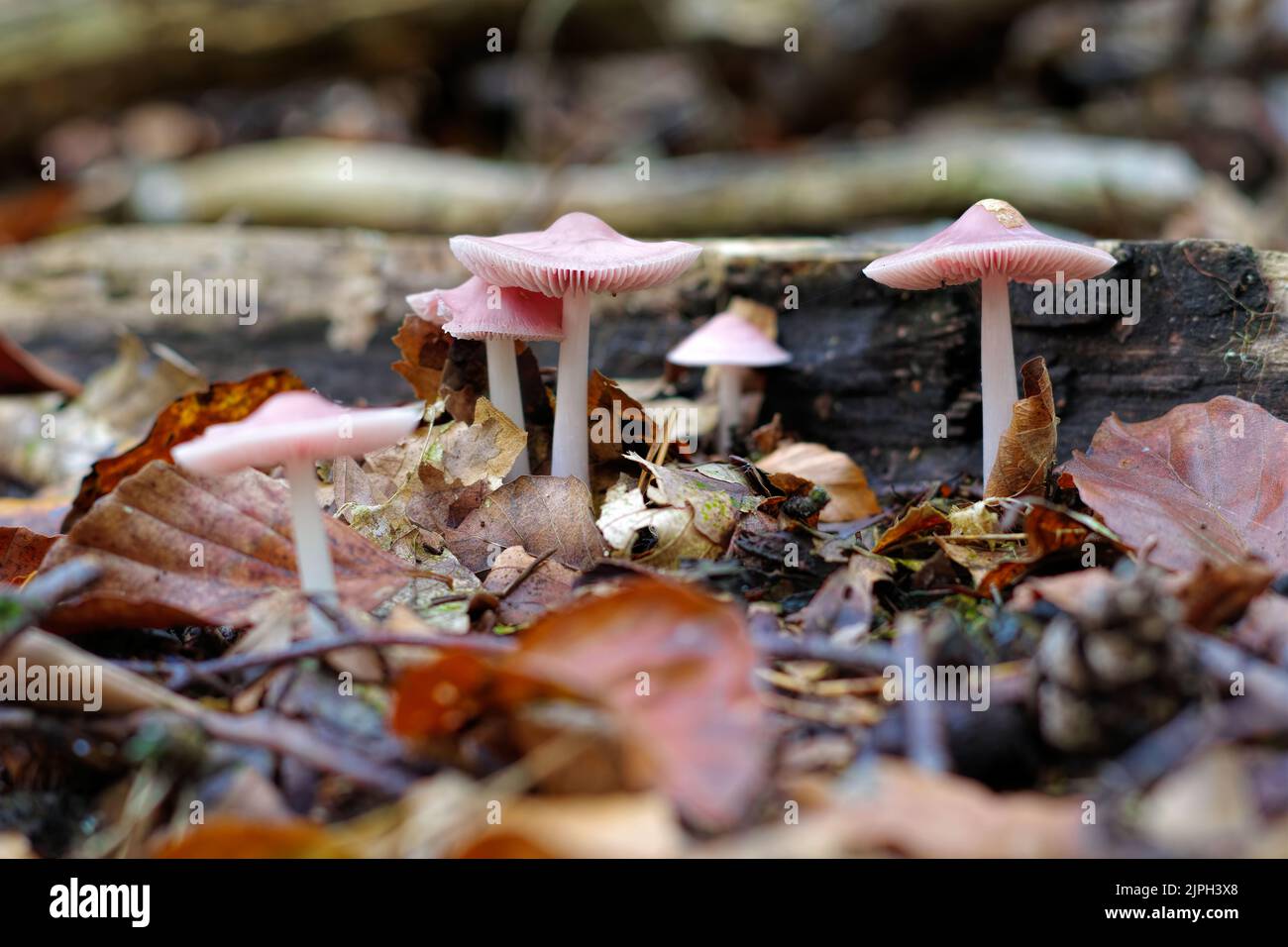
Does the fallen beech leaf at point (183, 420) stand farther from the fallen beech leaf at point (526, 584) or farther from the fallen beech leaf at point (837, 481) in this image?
the fallen beech leaf at point (837, 481)

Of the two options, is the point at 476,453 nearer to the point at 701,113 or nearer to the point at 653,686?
the point at 653,686

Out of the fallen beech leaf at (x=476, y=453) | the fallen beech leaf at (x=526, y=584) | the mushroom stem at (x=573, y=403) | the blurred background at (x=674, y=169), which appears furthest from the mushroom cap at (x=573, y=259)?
the blurred background at (x=674, y=169)

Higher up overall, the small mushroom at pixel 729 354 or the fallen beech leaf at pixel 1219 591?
the small mushroom at pixel 729 354

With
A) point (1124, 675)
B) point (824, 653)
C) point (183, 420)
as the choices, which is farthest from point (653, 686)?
point (183, 420)

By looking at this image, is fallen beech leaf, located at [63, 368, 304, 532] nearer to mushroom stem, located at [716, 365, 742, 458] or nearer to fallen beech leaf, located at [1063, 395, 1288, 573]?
mushroom stem, located at [716, 365, 742, 458]

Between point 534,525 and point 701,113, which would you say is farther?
point 701,113

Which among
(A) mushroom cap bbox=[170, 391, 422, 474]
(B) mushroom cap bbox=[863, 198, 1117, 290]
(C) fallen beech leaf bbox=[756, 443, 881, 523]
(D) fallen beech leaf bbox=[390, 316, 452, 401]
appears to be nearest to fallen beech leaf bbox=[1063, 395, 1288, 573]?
(B) mushroom cap bbox=[863, 198, 1117, 290]

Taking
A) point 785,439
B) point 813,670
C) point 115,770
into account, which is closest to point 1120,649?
point 813,670
